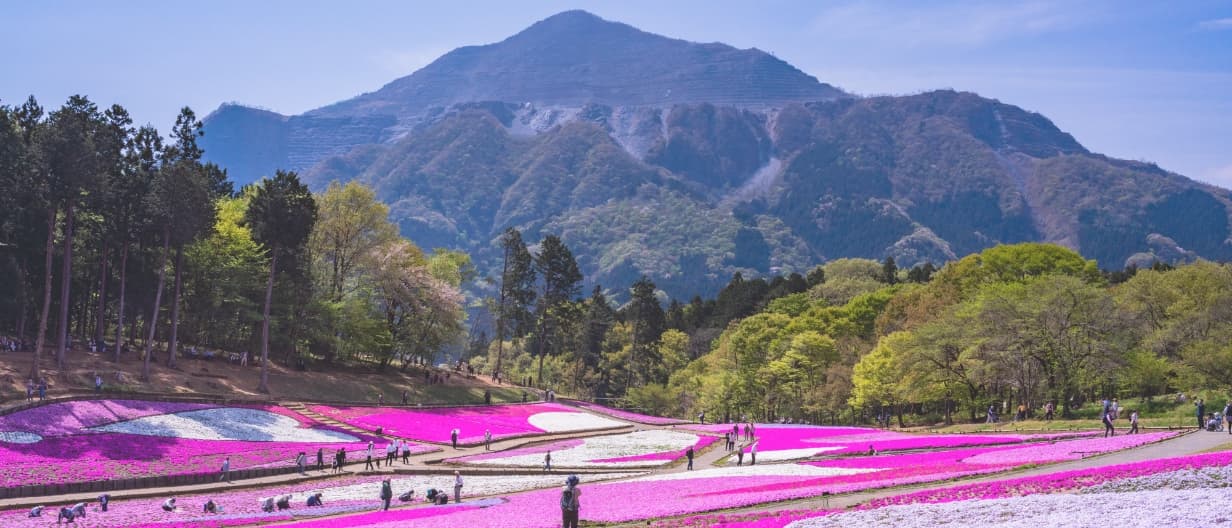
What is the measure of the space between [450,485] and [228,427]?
17543 mm

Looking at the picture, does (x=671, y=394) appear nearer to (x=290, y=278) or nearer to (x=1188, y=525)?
(x=290, y=278)

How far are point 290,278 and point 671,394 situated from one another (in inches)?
2106

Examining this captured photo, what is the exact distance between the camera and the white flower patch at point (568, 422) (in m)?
71.8

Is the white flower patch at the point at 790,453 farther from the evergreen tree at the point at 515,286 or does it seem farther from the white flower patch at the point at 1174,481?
the evergreen tree at the point at 515,286

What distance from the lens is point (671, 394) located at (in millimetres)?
116750

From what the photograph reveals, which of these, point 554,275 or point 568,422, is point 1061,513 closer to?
point 568,422

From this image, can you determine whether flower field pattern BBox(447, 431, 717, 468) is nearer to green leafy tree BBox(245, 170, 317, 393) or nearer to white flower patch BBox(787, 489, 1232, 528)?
green leafy tree BBox(245, 170, 317, 393)

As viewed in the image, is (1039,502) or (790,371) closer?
(1039,502)

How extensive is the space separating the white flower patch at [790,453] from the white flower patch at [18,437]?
1384 inches

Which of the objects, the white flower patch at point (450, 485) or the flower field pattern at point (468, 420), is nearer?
the white flower patch at point (450, 485)

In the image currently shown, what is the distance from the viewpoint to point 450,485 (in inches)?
1693

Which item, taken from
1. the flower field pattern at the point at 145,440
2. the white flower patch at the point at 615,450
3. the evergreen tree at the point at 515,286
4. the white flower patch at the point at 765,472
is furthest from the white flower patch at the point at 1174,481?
the evergreen tree at the point at 515,286

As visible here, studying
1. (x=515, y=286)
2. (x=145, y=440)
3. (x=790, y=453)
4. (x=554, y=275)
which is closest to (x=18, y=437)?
(x=145, y=440)

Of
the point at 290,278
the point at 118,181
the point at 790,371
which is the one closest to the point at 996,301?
the point at 790,371
